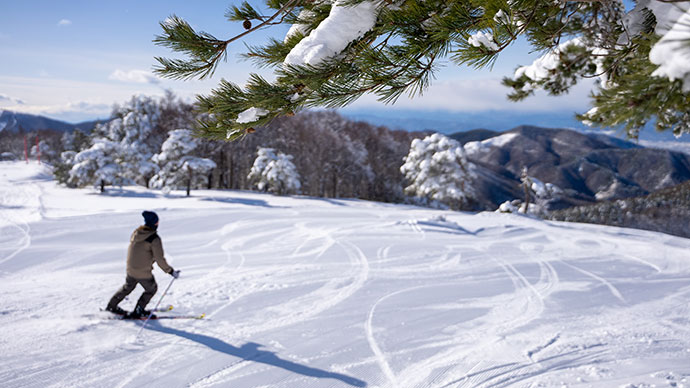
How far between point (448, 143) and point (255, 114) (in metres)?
26.8

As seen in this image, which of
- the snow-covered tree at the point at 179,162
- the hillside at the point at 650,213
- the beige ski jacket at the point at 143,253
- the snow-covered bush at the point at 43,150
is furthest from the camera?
the snow-covered bush at the point at 43,150

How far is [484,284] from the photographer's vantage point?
7344 mm

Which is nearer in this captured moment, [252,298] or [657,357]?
[657,357]

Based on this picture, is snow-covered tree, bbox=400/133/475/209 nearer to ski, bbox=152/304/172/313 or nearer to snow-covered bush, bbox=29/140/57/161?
ski, bbox=152/304/172/313

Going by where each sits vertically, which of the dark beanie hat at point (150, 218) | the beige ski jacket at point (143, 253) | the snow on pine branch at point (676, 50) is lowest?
the beige ski jacket at point (143, 253)

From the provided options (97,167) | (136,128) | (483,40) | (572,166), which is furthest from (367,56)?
(572,166)

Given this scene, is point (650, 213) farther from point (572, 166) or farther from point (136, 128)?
point (572, 166)

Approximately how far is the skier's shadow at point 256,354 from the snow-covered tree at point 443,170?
24508mm

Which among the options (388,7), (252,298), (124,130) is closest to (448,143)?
(252,298)

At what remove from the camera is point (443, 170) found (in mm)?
28469

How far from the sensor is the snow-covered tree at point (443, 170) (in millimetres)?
27297

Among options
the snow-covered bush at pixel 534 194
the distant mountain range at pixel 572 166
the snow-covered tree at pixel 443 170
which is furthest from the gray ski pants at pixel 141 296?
the distant mountain range at pixel 572 166

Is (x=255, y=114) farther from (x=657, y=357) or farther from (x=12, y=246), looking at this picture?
(x=12, y=246)

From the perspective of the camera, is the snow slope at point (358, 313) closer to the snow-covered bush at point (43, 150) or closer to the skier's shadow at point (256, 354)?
the skier's shadow at point (256, 354)
